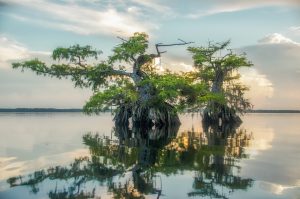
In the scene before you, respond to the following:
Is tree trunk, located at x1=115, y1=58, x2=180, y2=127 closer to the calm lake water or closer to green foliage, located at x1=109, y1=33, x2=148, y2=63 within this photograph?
green foliage, located at x1=109, y1=33, x2=148, y2=63

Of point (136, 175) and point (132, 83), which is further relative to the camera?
point (132, 83)

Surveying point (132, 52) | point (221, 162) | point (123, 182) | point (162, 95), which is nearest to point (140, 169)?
point (123, 182)

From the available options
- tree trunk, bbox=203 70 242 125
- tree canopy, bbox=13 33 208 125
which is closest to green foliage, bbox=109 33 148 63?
tree canopy, bbox=13 33 208 125

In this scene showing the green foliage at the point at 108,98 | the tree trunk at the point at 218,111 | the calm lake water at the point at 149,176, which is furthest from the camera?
the tree trunk at the point at 218,111

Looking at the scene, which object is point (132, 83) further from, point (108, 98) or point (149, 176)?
point (149, 176)

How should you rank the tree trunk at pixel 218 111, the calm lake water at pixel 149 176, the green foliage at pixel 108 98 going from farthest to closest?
1. the tree trunk at pixel 218 111
2. the green foliage at pixel 108 98
3. the calm lake water at pixel 149 176

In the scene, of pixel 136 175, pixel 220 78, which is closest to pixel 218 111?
pixel 220 78

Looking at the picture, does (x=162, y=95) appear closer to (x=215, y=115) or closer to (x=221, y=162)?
(x=215, y=115)

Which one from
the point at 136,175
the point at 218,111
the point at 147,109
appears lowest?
the point at 136,175

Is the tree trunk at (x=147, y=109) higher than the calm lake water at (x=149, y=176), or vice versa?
the tree trunk at (x=147, y=109)

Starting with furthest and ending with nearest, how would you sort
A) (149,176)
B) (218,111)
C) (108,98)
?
1. (218,111)
2. (108,98)
3. (149,176)

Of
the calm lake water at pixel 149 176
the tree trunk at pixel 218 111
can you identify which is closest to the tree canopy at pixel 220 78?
the tree trunk at pixel 218 111

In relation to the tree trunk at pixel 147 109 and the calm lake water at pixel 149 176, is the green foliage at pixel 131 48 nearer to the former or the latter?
the tree trunk at pixel 147 109

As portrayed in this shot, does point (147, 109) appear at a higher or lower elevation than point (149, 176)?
higher
